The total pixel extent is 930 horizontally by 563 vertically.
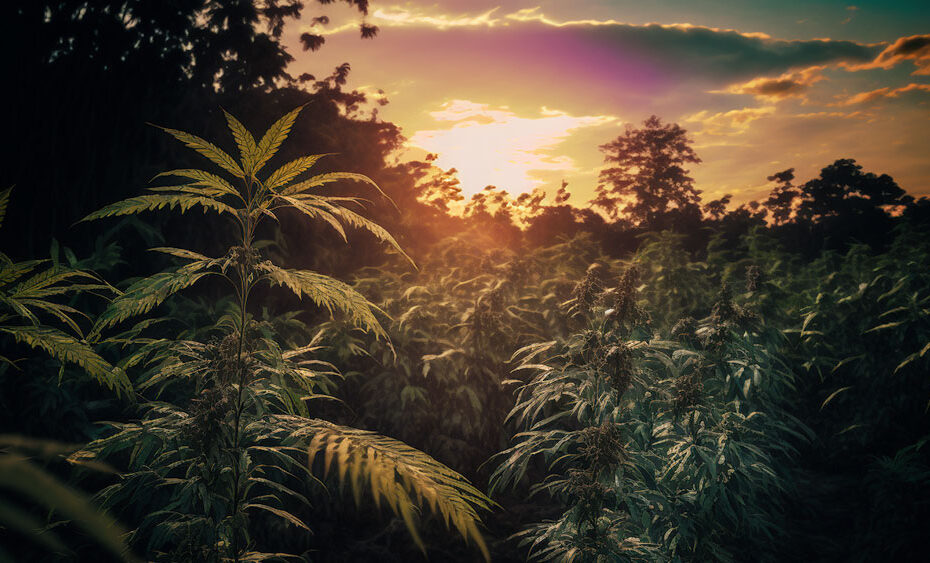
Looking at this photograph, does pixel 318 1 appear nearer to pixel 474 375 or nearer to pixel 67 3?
pixel 67 3

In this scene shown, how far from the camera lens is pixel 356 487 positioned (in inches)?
34.4

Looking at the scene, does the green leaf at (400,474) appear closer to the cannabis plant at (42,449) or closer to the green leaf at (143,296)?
the cannabis plant at (42,449)

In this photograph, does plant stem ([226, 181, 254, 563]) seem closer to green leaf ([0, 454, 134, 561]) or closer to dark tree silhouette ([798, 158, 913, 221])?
green leaf ([0, 454, 134, 561])

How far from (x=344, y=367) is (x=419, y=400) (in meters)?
0.92

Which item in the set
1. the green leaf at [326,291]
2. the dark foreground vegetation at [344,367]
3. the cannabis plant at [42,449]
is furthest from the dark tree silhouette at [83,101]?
the green leaf at [326,291]

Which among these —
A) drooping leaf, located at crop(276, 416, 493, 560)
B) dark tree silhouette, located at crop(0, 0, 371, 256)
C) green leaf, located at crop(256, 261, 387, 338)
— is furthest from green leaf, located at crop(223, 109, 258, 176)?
dark tree silhouette, located at crop(0, 0, 371, 256)

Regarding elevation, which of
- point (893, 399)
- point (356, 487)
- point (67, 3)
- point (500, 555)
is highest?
point (67, 3)

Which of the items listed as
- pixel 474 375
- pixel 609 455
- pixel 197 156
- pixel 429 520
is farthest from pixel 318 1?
pixel 609 455

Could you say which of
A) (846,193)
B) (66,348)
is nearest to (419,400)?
(66,348)

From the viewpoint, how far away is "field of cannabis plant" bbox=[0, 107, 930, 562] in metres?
1.29

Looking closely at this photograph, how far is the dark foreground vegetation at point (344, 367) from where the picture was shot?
1.33 metres

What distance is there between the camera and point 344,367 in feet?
16.5

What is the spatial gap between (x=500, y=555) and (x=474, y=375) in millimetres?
1757

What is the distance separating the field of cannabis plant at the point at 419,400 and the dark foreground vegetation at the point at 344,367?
2 cm
